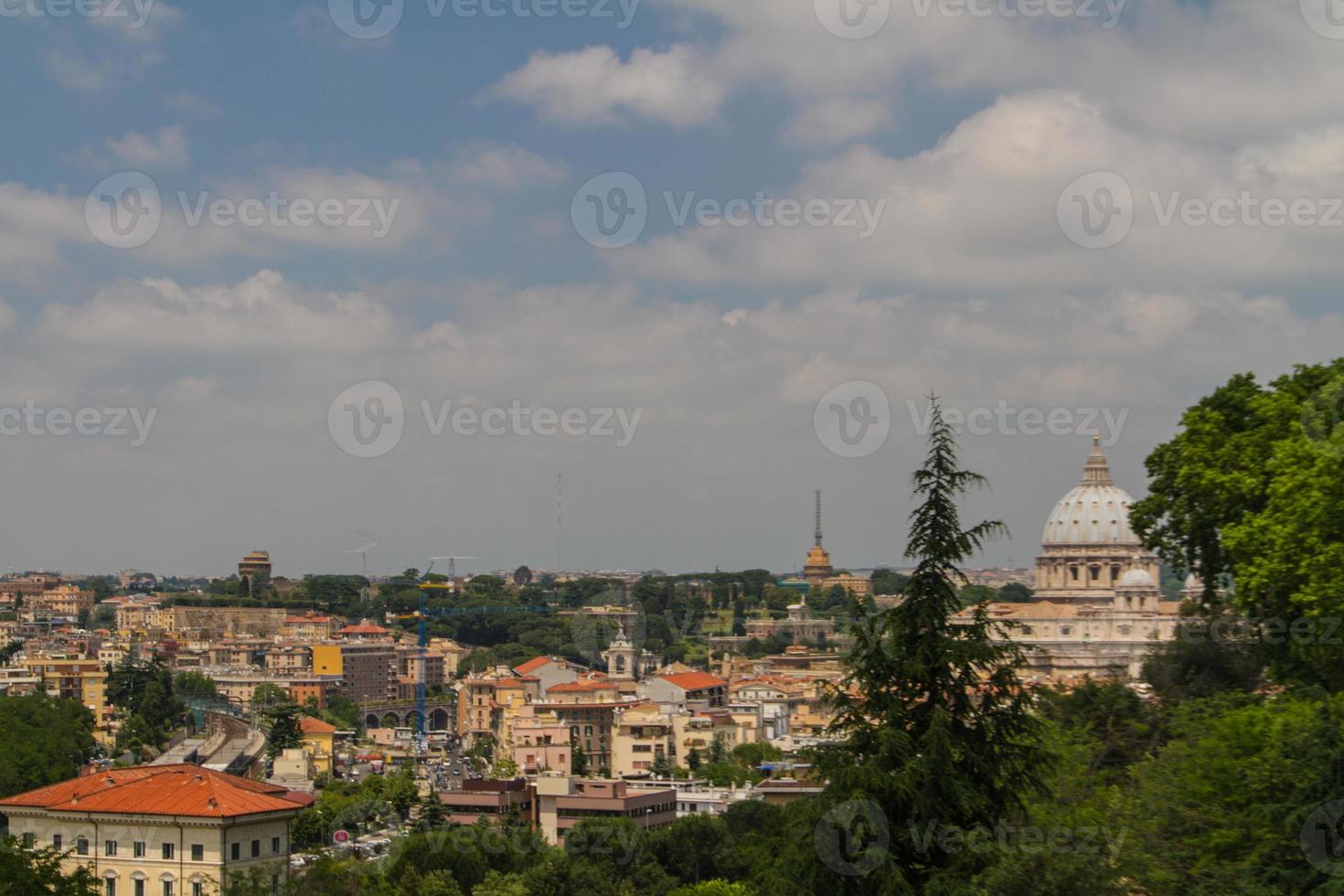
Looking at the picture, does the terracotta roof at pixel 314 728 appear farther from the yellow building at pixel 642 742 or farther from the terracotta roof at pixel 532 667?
the terracotta roof at pixel 532 667

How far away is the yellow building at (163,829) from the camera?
2591 cm

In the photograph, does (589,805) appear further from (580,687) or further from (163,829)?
(580,687)

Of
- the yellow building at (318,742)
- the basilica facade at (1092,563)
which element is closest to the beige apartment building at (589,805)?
the yellow building at (318,742)

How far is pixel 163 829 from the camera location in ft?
85.6

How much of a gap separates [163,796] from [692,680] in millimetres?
56301

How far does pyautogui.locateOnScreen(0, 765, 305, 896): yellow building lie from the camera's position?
85.0 ft

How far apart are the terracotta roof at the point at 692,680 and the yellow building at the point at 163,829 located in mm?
52578

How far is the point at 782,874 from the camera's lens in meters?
11.3

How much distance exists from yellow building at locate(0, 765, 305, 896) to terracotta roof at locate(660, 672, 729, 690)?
172 feet

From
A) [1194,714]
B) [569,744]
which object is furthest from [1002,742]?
[569,744]

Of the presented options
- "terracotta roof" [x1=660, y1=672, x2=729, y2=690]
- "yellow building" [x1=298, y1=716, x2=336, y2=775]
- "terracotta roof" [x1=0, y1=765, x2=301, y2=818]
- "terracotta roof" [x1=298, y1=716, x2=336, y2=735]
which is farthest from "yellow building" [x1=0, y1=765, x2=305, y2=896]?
"terracotta roof" [x1=660, y1=672, x2=729, y2=690]

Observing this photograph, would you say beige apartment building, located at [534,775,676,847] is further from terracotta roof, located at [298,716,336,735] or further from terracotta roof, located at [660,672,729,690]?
terracotta roof, located at [660,672,729,690]

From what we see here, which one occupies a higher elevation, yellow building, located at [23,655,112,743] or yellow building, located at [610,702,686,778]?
yellow building, located at [23,655,112,743]

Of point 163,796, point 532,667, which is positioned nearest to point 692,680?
point 532,667
